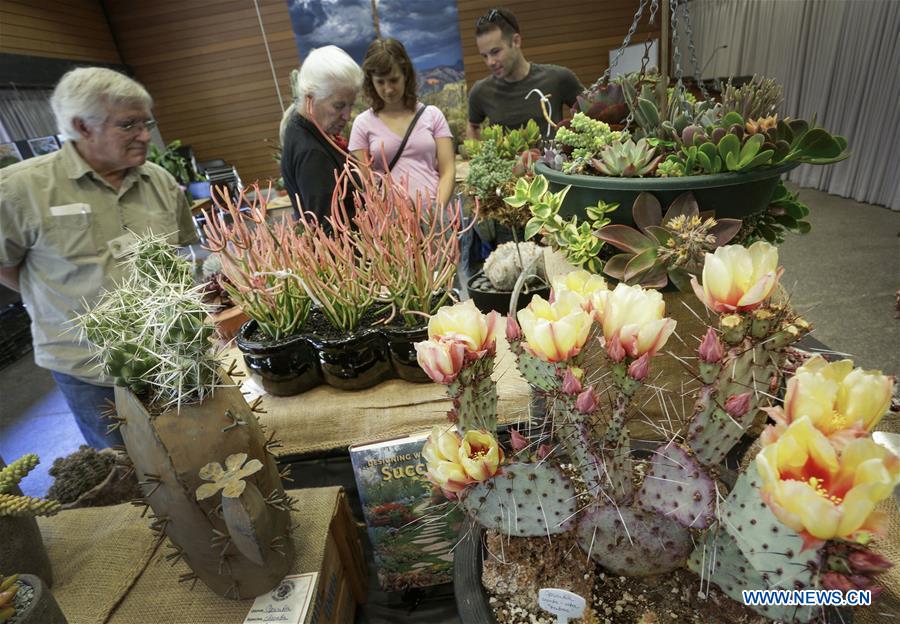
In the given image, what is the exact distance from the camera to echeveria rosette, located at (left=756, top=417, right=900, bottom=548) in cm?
33

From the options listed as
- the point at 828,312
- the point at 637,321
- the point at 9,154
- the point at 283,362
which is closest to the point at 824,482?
the point at 637,321

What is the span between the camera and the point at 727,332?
0.49 metres

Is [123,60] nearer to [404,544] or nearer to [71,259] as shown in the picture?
[71,259]

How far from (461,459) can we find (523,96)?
216cm

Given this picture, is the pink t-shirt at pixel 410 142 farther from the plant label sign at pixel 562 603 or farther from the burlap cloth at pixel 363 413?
the plant label sign at pixel 562 603

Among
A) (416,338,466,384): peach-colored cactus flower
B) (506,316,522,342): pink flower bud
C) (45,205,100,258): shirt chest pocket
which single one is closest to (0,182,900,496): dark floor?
(45,205,100,258): shirt chest pocket

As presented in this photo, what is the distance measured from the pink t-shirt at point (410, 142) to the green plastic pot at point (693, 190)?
1.09 metres

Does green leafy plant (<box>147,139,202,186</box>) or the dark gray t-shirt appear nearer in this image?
the dark gray t-shirt

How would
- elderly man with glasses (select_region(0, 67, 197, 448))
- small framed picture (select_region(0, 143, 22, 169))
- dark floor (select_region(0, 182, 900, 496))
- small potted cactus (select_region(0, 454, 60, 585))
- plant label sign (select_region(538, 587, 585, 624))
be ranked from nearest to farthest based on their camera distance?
plant label sign (select_region(538, 587, 585, 624)) → small potted cactus (select_region(0, 454, 60, 585)) → elderly man with glasses (select_region(0, 67, 197, 448)) → dark floor (select_region(0, 182, 900, 496)) → small framed picture (select_region(0, 143, 22, 169))

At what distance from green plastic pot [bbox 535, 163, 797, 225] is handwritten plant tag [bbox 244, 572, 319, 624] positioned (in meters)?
0.78

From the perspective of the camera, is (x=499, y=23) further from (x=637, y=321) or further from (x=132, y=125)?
(x=637, y=321)

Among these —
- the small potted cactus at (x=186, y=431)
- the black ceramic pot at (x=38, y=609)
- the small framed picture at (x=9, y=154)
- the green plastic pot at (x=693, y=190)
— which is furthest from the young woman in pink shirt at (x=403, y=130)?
the small framed picture at (x=9, y=154)

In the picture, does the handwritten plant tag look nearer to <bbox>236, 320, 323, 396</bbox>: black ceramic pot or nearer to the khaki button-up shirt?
<bbox>236, 320, 323, 396</bbox>: black ceramic pot

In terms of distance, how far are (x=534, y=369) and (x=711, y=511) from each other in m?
0.25
